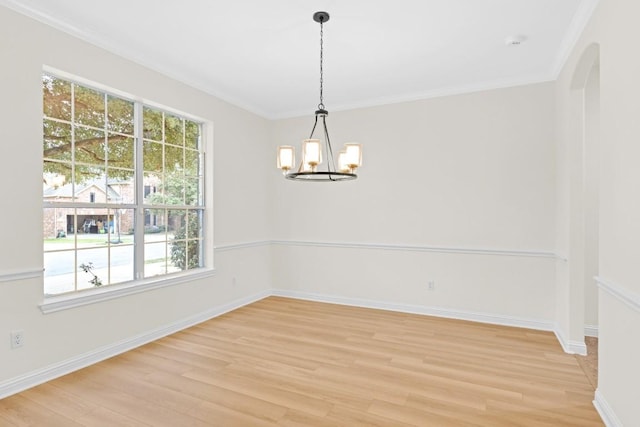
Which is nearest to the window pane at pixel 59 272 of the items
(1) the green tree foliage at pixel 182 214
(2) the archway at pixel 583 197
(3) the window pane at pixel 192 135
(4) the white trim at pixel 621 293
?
(1) the green tree foliage at pixel 182 214

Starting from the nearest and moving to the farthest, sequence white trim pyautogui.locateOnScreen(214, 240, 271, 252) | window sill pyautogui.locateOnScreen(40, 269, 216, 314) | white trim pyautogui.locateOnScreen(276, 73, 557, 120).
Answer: window sill pyautogui.locateOnScreen(40, 269, 216, 314) → white trim pyautogui.locateOnScreen(276, 73, 557, 120) → white trim pyautogui.locateOnScreen(214, 240, 271, 252)

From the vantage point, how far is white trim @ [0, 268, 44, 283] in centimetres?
247

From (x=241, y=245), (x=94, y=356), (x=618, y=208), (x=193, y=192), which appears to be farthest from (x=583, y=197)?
(x=94, y=356)

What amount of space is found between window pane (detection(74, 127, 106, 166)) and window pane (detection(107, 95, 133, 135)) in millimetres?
165

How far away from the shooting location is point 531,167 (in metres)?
3.91

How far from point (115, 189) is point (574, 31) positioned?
4.30 m

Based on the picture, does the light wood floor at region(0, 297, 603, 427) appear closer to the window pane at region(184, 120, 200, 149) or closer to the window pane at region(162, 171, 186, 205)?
the window pane at region(162, 171, 186, 205)

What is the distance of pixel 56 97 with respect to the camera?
2.90 metres

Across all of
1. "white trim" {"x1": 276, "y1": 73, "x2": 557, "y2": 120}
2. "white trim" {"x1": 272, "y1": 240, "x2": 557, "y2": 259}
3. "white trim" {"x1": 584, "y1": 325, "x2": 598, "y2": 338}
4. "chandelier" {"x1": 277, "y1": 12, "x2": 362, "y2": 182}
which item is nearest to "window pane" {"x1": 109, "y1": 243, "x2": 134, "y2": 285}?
"chandelier" {"x1": 277, "y1": 12, "x2": 362, "y2": 182}

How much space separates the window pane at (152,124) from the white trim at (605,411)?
14.5 feet

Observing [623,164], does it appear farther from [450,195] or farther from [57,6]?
[57,6]

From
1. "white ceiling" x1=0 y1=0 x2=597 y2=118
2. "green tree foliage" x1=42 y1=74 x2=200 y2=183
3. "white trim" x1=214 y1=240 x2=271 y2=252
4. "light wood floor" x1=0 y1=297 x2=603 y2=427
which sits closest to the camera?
"light wood floor" x1=0 y1=297 x2=603 y2=427

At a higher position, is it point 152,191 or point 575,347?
point 152,191

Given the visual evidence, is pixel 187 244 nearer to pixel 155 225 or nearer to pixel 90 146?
pixel 155 225
